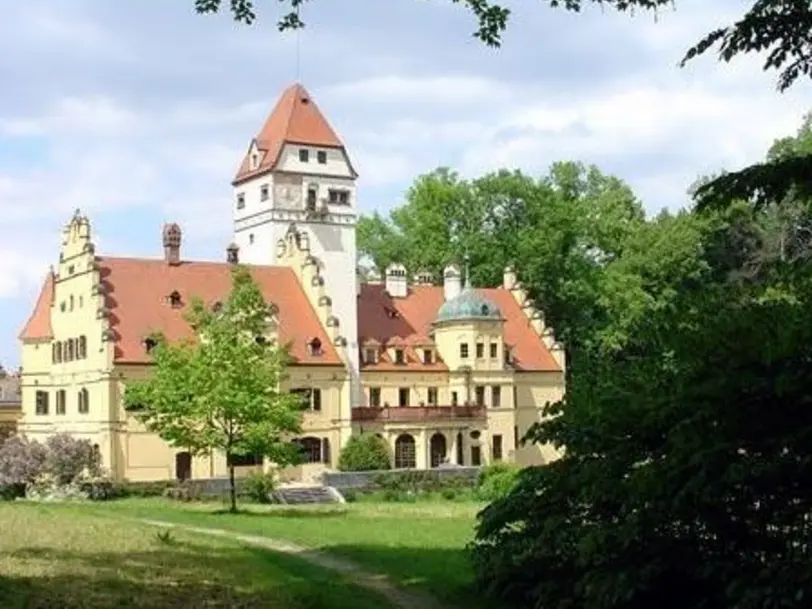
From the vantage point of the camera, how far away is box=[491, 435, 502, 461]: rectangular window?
60656 mm

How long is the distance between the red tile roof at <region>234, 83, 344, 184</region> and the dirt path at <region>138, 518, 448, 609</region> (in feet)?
123

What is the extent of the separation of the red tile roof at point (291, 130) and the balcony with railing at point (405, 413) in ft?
44.6

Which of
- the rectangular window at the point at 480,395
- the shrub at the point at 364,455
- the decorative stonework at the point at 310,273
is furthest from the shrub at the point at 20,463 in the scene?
the rectangular window at the point at 480,395

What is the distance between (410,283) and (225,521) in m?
41.6

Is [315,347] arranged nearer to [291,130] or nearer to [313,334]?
[313,334]

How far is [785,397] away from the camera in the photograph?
9945 mm

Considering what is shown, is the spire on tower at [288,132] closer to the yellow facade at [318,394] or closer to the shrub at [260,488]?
the yellow facade at [318,394]

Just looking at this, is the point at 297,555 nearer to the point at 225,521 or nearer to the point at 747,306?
the point at 225,521

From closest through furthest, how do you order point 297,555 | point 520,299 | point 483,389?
point 297,555
point 483,389
point 520,299

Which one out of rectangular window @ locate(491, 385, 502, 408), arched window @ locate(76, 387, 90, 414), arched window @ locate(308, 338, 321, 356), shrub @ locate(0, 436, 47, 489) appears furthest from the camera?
rectangular window @ locate(491, 385, 502, 408)

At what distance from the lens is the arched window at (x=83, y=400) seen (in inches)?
2109

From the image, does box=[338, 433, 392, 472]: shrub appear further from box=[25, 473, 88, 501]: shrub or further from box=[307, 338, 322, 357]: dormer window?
box=[25, 473, 88, 501]: shrub

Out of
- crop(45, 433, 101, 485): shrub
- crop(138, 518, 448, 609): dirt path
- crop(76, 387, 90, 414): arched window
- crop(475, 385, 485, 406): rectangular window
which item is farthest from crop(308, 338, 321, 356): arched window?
crop(138, 518, 448, 609): dirt path

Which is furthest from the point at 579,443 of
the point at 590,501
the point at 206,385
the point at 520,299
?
the point at 520,299
